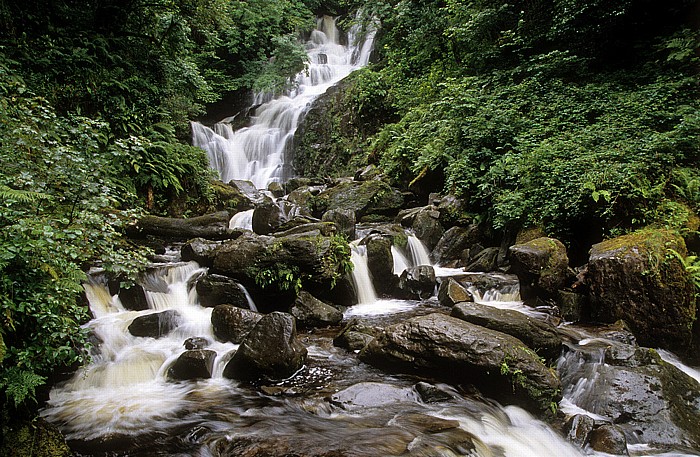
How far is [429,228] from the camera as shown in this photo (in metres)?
10.4

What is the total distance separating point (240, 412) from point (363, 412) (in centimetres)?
140

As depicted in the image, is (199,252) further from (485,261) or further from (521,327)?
(485,261)

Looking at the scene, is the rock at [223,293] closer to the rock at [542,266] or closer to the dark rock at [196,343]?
the dark rock at [196,343]

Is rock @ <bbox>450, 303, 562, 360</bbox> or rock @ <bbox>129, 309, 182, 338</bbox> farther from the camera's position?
rock @ <bbox>129, 309, 182, 338</bbox>

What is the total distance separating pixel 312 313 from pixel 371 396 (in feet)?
8.12

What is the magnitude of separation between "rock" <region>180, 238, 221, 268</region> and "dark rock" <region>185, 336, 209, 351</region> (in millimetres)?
2245

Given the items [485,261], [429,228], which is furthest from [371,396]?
[429,228]

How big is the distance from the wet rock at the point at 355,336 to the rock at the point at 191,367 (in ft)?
6.29

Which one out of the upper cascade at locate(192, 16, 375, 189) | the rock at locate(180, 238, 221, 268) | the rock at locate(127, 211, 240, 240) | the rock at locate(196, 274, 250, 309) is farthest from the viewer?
the upper cascade at locate(192, 16, 375, 189)

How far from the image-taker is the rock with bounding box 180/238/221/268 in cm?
802

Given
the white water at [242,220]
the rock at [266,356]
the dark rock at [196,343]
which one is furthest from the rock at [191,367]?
the white water at [242,220]

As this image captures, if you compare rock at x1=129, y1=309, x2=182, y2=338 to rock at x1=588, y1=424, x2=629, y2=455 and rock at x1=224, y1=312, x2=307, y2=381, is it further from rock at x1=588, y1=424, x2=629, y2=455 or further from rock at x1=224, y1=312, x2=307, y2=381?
rock at x1=588, y1=424, x2=629, y2=455

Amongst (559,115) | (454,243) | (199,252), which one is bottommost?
(454,243)

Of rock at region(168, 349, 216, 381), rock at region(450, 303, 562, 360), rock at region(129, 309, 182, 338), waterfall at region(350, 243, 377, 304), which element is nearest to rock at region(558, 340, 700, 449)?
rock at region(450, 303, 562, 360)
